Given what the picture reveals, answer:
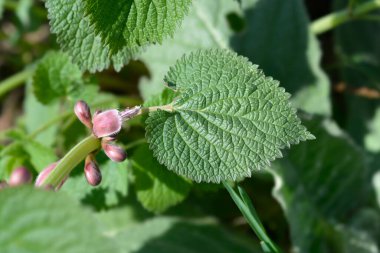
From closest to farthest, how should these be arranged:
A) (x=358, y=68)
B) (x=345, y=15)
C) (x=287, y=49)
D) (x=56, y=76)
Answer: (x=56, y=76) < (x=345, y=15) < (x=287, y=49) < (x=358, y=68)

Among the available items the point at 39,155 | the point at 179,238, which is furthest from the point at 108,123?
the point at 179,238

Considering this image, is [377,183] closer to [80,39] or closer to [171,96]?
[171,96]

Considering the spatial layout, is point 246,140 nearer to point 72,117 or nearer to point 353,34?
point 72,117

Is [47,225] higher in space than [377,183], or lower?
higher

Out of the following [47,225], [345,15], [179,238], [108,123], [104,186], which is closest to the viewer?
[47,225]

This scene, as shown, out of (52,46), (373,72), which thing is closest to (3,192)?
(52,46)

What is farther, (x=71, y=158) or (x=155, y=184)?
(x=155, y=184)

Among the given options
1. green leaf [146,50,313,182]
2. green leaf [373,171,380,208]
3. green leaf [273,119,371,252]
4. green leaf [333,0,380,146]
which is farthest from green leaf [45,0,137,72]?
green leaf [333,0,380,146]

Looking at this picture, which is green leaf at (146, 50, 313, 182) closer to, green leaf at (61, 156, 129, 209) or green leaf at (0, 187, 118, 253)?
green leaf at (61, 156, 129, 209)

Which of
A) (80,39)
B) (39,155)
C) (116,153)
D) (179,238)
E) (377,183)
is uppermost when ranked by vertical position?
(80,39)
